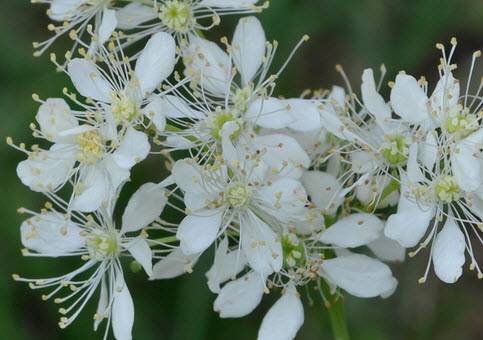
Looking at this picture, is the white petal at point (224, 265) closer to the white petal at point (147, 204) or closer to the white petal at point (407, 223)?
the white petal at point (147, 204)

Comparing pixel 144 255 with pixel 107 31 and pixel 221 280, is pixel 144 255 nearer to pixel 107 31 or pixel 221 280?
pixel 221 280

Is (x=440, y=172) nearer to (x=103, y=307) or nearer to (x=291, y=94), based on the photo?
(x=103, y=307)

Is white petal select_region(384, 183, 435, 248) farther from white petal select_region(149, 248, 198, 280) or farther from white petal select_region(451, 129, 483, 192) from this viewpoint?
white petal select_region(149, 248, 198, 280)

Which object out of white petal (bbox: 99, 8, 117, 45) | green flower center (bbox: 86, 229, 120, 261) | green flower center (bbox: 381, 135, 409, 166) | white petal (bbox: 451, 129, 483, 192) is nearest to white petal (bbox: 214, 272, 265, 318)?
green flower center (bbox: 86, 229, 120, 261)

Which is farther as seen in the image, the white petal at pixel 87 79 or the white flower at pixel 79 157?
the white petal at pixel 87 79

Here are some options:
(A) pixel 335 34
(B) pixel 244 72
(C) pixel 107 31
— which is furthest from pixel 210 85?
(A) pixel 335 34

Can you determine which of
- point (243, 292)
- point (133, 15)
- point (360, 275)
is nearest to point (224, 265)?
point (243, 292)

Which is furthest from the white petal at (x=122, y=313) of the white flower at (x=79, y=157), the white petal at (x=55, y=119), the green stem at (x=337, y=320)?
the green stem at (x=337, y=320)
